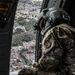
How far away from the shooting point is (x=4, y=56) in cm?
358

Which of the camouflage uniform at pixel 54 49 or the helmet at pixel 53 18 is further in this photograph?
the helmet at pixel 53 18

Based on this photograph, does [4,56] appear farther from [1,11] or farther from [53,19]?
[53,19]

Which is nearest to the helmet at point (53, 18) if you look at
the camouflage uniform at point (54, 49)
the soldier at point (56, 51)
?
the soldier at point (56, 51)

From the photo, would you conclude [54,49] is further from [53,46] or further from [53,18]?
[53,18]

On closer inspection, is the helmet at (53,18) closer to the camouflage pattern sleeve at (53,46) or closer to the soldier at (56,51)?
the soldier at (56,51)

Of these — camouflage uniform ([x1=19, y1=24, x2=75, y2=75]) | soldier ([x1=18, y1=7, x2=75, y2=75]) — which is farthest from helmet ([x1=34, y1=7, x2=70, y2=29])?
camouflage uniform ([x1=19, y1=24, x2=75, y2=75])

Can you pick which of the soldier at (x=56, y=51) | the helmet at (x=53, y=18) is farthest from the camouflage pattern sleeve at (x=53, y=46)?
the helmet at (x=53, y=18)

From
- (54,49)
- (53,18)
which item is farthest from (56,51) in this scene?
(53,18)

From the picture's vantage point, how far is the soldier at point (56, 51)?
8.50 feet

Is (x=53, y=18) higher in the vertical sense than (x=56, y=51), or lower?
higher

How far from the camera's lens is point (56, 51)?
264 cm

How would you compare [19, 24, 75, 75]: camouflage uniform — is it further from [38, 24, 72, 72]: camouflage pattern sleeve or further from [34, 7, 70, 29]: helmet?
[34, 7, 70, 29]: helmet

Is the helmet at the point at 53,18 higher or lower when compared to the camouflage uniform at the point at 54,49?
higher

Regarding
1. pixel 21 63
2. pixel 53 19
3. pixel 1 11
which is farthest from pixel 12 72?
pixel 53 19
